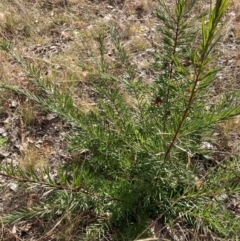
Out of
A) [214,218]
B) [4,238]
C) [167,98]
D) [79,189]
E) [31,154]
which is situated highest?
[167,98]

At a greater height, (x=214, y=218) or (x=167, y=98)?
(x=167, y=98)

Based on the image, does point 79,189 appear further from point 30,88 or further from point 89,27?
point 89,27

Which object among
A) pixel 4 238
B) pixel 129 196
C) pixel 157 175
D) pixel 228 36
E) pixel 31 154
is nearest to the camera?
pixel 157 175

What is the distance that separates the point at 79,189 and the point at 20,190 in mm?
916

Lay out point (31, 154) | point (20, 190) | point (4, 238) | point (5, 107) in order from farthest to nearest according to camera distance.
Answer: point (5, 107), point (31, 154), point (20, 190), point (4, 238)

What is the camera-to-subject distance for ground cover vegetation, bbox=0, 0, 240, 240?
1449 mm

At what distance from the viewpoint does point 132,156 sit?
204cm

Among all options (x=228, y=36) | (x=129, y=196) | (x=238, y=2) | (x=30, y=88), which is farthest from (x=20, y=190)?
(x=238, y=2)

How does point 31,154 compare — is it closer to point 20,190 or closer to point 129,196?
point 20,190

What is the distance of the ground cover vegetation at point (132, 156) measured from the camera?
145 cm

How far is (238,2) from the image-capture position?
12.8ft

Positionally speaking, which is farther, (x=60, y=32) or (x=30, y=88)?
(x=60, y=32)

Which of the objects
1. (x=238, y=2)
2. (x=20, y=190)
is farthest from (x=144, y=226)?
(x=238, y=2)

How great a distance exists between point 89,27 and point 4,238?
2.51m
